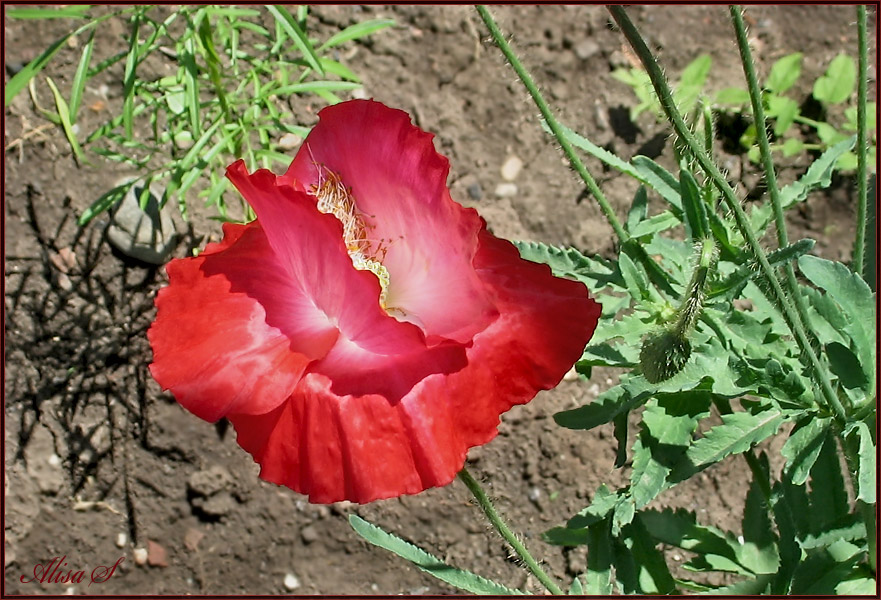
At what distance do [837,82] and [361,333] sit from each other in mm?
2401

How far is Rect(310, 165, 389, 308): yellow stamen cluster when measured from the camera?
1208mm

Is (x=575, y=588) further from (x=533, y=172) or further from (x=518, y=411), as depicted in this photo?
(x=533, y=172)

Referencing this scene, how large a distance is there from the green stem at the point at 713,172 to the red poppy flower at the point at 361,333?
0.82ft

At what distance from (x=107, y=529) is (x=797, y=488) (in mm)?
1889

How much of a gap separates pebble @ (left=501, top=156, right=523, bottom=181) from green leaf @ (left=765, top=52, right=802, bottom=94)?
0.89 metres

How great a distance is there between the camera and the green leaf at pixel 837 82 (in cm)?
282

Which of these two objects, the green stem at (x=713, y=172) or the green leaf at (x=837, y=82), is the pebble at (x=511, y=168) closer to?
the green leaf at (x=837, y=82)

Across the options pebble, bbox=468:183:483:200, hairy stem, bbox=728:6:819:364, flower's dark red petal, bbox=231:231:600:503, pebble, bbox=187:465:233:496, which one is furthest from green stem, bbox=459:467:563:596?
pebble, bbox=468:183:483:200

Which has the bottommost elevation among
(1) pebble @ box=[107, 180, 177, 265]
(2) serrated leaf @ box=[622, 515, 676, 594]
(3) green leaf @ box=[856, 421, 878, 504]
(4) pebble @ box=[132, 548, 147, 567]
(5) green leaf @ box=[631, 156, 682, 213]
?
(2) serrated leaf @ box=[622, 515, 676, 594]

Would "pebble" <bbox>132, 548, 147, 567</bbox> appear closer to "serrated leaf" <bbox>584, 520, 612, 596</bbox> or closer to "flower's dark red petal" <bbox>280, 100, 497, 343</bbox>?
"serrated leaf" <bbox>584, 520, 612, 596</bbox>

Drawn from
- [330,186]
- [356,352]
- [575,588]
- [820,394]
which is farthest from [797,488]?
[330,186]

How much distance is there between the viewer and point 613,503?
5.19 ft

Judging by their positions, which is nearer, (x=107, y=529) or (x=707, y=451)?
(x=707, y=451)

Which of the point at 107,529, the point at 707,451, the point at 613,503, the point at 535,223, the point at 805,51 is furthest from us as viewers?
the point at 805,51
